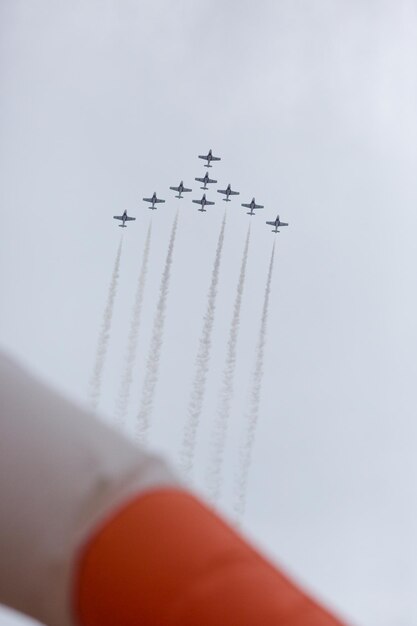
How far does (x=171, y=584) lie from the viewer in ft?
1.25

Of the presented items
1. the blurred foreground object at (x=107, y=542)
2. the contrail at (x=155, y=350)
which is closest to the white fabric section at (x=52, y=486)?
the blurred foreground object at (x=107, y=542)

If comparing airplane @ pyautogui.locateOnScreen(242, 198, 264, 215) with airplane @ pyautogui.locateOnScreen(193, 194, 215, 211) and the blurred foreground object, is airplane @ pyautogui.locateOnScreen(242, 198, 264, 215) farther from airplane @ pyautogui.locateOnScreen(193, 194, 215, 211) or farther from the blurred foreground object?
the blurred foreground object

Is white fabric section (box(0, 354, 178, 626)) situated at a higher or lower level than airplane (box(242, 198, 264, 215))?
lower

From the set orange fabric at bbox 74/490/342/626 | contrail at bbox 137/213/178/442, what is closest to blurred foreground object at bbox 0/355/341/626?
orange fabric at bbox 74/490/342/626

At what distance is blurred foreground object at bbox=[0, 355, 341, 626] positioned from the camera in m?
0.38

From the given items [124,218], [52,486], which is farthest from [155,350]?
[52,486]

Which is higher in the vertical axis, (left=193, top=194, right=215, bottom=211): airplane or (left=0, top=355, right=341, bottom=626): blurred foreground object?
(left=193, top=194, right=215, bottom=211): airplane

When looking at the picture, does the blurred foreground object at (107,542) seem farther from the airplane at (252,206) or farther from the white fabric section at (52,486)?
the airplane at (252,206)

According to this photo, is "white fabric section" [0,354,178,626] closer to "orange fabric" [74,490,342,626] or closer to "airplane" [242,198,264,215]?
"orange fabric" [74,490,342,626]

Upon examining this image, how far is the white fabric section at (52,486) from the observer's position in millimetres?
386

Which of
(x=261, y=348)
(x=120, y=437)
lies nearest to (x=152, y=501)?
(x=120, y=437)

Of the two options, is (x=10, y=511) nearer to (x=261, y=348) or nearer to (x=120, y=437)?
(x=120, y=437)

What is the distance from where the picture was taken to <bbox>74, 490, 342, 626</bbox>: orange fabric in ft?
1.24

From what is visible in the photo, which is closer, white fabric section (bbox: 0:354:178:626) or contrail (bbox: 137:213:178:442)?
white fabric section (bbox: 0:354:178:626)
